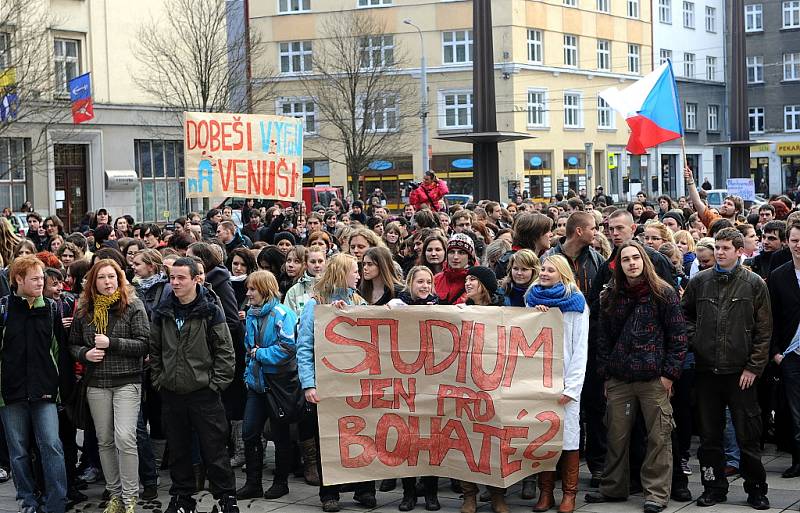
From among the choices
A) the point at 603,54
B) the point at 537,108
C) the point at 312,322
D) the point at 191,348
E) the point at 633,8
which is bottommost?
the point at 191,348

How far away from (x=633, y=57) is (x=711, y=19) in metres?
12.2

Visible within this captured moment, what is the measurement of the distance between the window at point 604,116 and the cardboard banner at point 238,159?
154 feet

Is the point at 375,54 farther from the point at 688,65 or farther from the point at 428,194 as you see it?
the point at 428,194

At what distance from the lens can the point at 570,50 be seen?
205 feet

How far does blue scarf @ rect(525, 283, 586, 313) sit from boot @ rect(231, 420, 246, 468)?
10.5 feet

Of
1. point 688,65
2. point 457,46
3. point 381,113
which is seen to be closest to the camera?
point 381,113

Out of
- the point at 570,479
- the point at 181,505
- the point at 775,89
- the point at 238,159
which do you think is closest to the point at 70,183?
the point at 238,159

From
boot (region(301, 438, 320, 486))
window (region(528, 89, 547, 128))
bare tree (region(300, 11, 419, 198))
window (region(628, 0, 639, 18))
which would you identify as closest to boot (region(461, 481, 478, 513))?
boot (region(301, 438, 320, 486))

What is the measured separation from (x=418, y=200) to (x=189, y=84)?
20.6 meters

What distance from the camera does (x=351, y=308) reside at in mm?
8648

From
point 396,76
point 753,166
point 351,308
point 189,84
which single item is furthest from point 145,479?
point 753,166

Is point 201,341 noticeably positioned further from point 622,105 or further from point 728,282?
point 622,105

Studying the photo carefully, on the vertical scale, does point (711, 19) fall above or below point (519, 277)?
above

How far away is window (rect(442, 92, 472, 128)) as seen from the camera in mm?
58938
